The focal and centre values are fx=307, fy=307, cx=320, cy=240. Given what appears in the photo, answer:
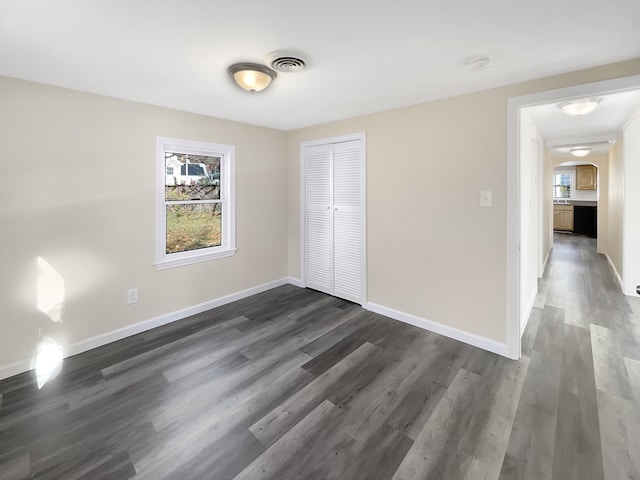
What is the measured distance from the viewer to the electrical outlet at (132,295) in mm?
3017

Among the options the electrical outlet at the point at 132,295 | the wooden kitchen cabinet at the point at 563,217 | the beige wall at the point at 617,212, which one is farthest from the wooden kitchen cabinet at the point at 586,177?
the electrical outlet at the point at 132,295

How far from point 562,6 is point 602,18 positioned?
290 millimetres

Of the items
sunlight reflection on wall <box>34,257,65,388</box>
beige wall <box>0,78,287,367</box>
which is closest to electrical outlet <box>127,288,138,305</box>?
beige wall <box>0,78,287,367</box>

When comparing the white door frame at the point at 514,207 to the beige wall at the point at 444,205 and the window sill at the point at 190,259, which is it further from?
the window sill at the point at 190,259

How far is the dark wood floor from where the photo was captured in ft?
5.21

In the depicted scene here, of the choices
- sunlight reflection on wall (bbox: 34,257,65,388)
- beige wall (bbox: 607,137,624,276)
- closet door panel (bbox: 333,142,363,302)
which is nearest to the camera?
sunlight reflection on wall (bbox: 34,257,65,388)

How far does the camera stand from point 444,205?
2.94 m

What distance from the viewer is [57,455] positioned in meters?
1.66

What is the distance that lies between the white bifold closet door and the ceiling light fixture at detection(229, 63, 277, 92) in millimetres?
1605

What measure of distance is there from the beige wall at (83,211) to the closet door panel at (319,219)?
1.18m

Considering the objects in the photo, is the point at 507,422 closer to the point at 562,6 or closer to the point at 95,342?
the point at 562,6

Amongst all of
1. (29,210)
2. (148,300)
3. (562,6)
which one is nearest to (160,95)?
(29,210)

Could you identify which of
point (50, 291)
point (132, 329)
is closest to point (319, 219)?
point (132, 329)

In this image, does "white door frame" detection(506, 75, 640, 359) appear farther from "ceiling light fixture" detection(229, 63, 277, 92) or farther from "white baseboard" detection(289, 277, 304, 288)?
"white baseboard" detection(289, 277, 304, 288)
